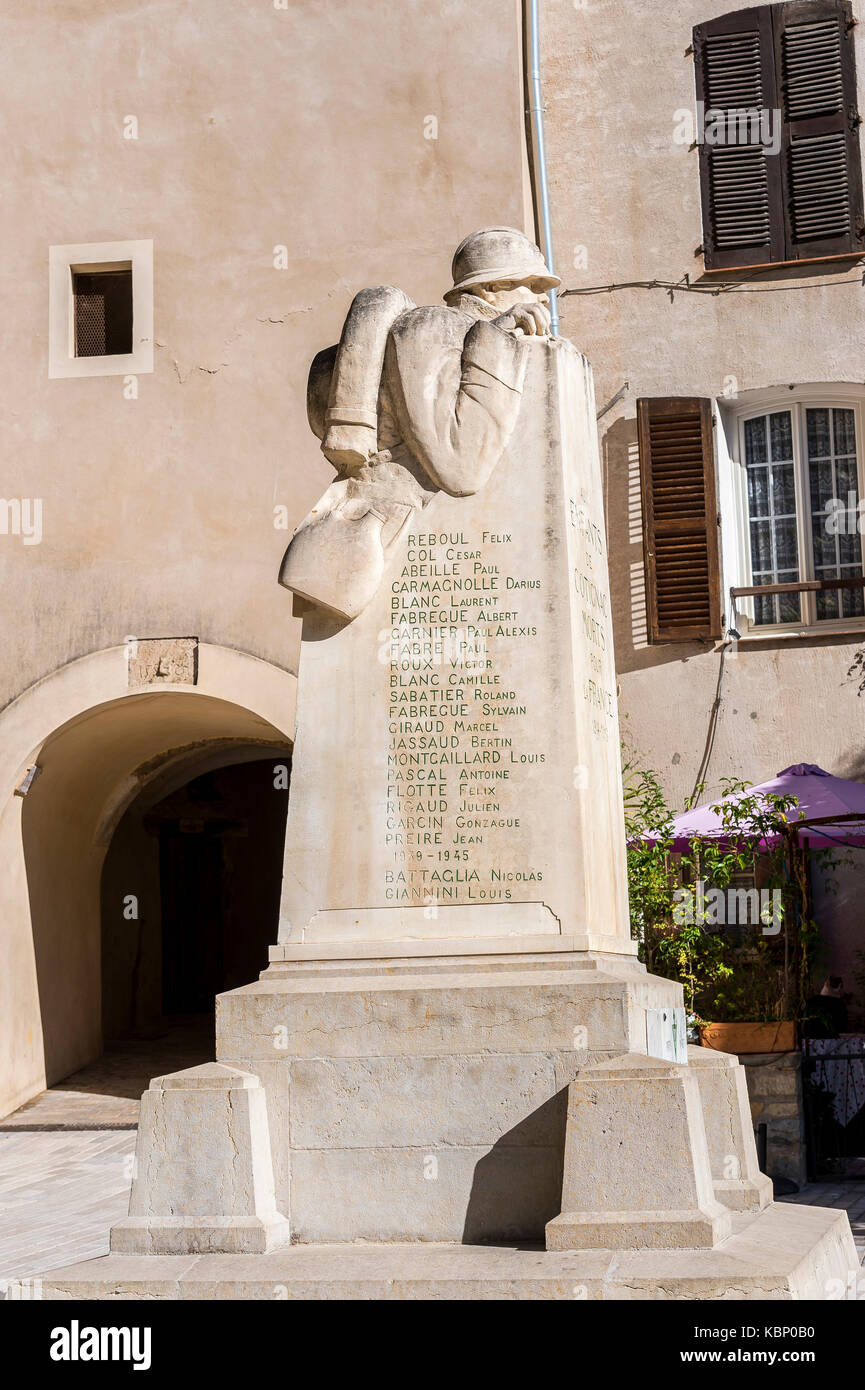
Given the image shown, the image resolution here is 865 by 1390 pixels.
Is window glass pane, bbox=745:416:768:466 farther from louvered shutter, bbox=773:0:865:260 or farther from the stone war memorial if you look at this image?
the stone war memorial

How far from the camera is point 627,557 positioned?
13938 millimetres

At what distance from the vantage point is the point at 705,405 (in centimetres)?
1380

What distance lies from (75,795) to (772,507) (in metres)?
5.78

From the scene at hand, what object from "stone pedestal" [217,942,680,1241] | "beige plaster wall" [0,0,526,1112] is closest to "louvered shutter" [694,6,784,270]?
"beige plaster wall" [0,0,526,1112]

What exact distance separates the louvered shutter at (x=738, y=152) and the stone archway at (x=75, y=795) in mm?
5084

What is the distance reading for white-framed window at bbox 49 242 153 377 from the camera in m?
13.0

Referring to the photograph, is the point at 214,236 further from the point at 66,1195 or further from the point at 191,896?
the point at 191,896

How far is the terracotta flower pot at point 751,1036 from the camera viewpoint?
1058 centimetres

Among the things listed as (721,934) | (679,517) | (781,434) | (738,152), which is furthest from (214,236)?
(721,934)

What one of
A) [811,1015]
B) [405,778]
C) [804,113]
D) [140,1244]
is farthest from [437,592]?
[804,113]

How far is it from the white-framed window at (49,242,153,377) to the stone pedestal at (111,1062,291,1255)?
872 cm

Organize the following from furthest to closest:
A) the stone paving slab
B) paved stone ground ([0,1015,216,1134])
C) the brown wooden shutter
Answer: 1. the brown wooden shutter
2. paved stone ground ([0,1015,216,1134])
3. the stone paving slab

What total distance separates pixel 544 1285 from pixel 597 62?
1203 centimetres

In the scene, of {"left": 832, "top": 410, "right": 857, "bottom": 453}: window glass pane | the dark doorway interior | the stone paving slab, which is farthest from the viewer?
the dark doorway interior
